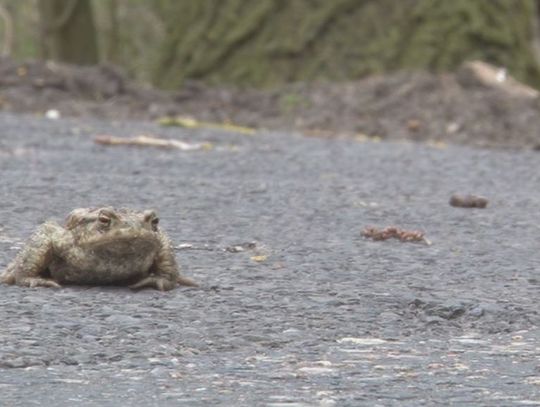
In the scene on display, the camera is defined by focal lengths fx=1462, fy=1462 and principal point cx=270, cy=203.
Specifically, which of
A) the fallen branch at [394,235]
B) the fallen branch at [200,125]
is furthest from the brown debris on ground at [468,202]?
the fallen branch at [200,125]

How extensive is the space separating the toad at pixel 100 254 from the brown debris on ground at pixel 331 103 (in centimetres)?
638

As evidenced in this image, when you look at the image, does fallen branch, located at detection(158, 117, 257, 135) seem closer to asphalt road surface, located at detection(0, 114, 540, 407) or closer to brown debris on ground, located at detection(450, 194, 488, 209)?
asphalt road surface, located at detection(0, 114, 540, 407)

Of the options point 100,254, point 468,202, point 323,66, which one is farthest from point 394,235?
point 323,66

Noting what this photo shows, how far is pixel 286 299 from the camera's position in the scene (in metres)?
4.20

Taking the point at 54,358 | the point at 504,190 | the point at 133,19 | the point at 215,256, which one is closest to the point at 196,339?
the point at 54,358

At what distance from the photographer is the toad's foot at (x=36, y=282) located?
4148mm

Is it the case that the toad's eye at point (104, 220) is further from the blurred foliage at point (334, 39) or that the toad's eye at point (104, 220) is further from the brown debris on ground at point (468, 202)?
the blurred foliage at point (334, 39)

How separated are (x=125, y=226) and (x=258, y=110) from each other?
7.73m

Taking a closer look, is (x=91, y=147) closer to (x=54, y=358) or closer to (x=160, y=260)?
(x=160, y=260)

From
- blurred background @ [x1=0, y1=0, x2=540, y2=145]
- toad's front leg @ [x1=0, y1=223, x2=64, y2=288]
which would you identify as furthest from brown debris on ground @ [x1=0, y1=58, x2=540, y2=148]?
toad's front leg @ [x1=0, y1=223, x2=64, y2=288]

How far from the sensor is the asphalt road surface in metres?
3.19

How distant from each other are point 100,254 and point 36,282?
205 mm

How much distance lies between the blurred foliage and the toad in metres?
7.76

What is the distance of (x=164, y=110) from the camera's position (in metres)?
11.6
